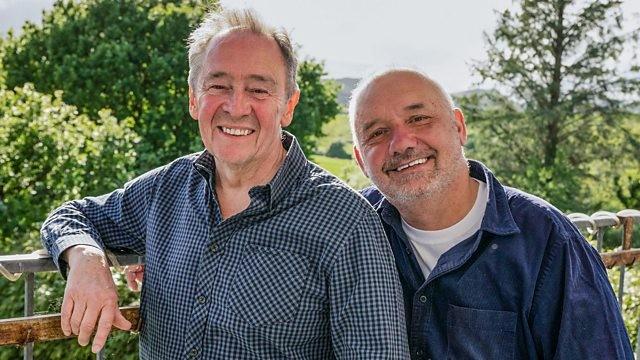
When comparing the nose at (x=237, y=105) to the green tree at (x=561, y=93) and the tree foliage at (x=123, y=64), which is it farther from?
the green tree at (x=561, y=93)

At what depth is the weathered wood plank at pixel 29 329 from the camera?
2.06 meters

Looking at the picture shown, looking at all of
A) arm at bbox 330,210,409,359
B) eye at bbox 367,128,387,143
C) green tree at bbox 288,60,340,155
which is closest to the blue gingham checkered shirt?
arm at bbox 330,210,409,359

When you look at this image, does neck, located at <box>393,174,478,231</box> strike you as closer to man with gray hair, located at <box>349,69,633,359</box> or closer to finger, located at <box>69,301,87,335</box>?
man with gray hair, located at <box>349,69,633,359</box>

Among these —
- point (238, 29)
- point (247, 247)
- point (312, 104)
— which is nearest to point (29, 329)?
point (247, 247)

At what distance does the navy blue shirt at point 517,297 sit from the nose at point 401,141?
33 centimetres

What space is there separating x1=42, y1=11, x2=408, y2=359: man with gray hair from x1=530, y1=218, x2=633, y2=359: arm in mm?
466

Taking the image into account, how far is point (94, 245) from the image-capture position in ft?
7.16

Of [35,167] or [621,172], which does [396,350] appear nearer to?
[35,167]

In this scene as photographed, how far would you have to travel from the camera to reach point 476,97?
963 inches

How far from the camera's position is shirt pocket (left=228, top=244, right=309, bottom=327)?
6.61ft

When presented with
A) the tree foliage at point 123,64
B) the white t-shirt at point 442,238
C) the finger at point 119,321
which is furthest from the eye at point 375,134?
the tree foliage at point 123,64

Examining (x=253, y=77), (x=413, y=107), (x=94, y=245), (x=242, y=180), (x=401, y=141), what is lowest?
(x=94, y=245)

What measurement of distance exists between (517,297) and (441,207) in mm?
381

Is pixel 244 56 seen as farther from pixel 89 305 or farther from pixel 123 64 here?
pixel 123 64
